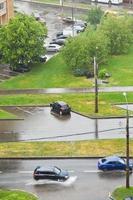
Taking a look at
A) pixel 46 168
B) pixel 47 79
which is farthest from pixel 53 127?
pixel 47 79

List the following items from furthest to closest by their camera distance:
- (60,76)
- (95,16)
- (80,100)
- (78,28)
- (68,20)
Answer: (68,20) → (78,28) → (95,16) → (60,76) → (80,100)

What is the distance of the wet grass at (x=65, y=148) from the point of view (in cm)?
5450

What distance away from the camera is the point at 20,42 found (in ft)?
273

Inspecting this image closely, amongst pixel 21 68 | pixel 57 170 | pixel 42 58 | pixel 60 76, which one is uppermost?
pixel 42 58

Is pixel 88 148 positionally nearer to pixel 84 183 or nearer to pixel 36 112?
pixel 84 183

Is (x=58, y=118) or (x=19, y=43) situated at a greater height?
(x=19, y=43)

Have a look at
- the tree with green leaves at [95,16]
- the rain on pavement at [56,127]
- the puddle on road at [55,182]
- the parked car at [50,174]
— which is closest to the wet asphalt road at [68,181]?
the puddle on road at [55,182]

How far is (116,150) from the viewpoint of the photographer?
180 ft

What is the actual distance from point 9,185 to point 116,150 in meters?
11.1

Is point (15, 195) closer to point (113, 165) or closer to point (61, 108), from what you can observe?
point (113, 165)

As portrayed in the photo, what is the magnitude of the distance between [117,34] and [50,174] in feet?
146

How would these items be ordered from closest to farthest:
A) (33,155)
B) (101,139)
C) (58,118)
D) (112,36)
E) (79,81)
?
1. (33,155)
2. (101,139)
3. (58,118)
4. (79,81)
5. (112,36)

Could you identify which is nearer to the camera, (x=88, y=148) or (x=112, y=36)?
(x=88, y=148)

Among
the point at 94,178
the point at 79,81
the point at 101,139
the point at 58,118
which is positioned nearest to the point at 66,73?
the point at 79,81
